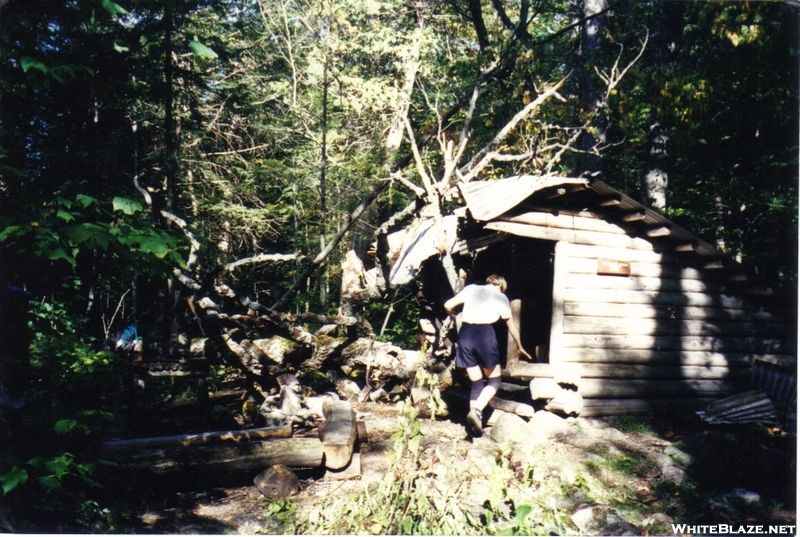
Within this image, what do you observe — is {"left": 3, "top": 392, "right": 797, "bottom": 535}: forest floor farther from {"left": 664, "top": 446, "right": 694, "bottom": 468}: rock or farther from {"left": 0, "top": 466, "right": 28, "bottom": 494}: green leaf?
{"left": 0, "top": 466, "right": 28, "bottom": 494}: green leaf

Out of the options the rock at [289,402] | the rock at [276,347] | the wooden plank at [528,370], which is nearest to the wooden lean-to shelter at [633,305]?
the wooden plank at [528,370]

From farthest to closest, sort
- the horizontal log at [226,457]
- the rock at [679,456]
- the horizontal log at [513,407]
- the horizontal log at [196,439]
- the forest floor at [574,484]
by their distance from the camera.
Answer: the horizontal log at [513,407]
the rock at [679,456]
the horizontal log at [196,439]
the horizontal log at [226,457]
the forest floor at [574,484]

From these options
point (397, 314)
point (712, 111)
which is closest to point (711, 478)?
point (712, 111)

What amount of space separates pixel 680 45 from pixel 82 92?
11982 millimetres

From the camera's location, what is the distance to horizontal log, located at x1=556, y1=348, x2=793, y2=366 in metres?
7.81

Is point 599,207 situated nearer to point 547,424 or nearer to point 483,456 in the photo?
point 547,424

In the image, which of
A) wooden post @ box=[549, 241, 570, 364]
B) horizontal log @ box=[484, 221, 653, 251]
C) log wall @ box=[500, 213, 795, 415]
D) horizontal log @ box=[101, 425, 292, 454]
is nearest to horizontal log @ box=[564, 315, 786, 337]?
log wall @ box=[500, 213, 795, 415]

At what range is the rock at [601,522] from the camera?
4.30 m

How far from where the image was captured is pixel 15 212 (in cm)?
344

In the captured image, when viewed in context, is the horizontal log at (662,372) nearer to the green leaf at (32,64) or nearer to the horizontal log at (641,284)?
the horizontal log at (641,284)

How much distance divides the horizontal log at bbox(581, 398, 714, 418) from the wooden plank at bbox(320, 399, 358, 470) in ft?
11.7

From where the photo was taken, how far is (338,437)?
5.85 metres

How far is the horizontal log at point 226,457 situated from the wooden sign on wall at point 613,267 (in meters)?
5.00

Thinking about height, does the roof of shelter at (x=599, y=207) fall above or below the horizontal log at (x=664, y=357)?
above
